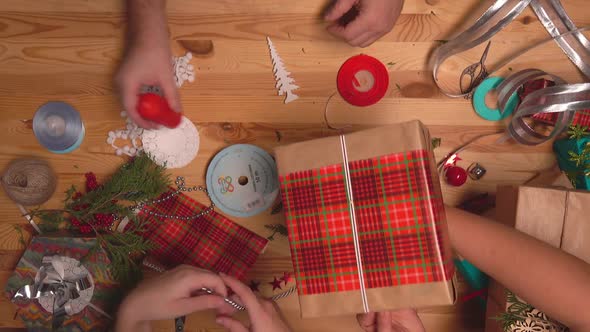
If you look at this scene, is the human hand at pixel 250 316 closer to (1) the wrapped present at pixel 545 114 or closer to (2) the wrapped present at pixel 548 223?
(2) the wrapped present at pixel 548 223

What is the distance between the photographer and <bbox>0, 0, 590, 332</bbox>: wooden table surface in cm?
107

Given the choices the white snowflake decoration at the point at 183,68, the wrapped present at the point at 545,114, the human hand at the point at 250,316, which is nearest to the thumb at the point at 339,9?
the white snowflake decoration at the point at 183,68

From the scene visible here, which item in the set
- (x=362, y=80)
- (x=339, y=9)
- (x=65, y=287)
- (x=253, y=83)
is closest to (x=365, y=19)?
(x=339, y=9)

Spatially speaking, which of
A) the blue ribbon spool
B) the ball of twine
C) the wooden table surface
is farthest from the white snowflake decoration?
the ball of twine

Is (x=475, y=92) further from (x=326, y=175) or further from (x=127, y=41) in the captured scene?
(x=127, y=41)

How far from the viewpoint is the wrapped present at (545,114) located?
40.0 inches

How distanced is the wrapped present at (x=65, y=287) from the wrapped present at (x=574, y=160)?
1116 mm

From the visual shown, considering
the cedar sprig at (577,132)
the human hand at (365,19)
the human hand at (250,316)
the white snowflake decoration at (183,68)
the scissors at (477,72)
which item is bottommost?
the human hand at (250,316)

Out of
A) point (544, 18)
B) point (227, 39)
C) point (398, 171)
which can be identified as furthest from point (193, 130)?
point (544, 18)

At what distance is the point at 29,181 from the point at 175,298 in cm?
54

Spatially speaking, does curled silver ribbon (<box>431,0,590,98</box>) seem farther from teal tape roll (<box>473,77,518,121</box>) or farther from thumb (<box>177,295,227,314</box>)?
thumb (<box>177,295,227,314</box>)

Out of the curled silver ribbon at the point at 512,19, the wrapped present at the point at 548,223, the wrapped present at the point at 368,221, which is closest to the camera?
the wrapped present at the point at 368,221

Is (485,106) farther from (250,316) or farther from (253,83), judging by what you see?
(250,316)

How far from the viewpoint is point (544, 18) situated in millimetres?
1051
